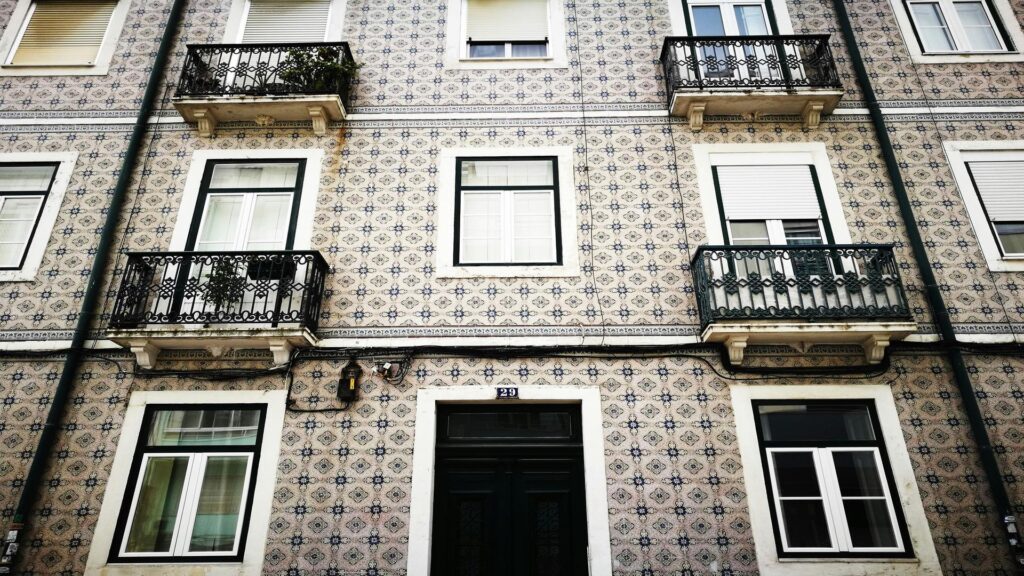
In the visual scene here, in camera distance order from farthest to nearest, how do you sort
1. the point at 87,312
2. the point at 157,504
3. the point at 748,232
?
the point at 748,232 → the point at 87,312 → the point at 157,504

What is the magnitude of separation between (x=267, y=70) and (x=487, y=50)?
290 cm

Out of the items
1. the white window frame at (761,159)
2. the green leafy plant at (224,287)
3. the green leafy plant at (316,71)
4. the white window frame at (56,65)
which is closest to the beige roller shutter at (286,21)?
the green leafy plant at (316,71)

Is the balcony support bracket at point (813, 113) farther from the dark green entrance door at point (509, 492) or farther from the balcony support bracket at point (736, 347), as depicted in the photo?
the dark green entrance door at point (509, 492)

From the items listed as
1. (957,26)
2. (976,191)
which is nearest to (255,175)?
(976,191)

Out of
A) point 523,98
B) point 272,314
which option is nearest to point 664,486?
point 272,314

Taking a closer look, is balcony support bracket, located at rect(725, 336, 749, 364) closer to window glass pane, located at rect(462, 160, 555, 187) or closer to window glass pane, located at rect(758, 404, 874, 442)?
window glass pane, located at rect(758, 404, 874, 442)

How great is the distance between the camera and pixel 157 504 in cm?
575

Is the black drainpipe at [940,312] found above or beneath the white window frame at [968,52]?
beneath

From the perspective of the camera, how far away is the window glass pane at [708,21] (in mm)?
8070

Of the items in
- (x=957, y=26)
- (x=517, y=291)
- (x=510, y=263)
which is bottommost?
(x=517, y=291)

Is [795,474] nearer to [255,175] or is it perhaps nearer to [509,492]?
[509,492]

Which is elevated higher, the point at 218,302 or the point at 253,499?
the point at 218,302

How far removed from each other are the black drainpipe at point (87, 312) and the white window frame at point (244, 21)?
2.42 feet

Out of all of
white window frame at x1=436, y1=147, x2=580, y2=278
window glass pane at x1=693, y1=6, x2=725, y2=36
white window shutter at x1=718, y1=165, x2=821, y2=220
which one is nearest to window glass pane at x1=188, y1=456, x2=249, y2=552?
A: white window frame at x1=436, y1=147, x2=580, y2=278
